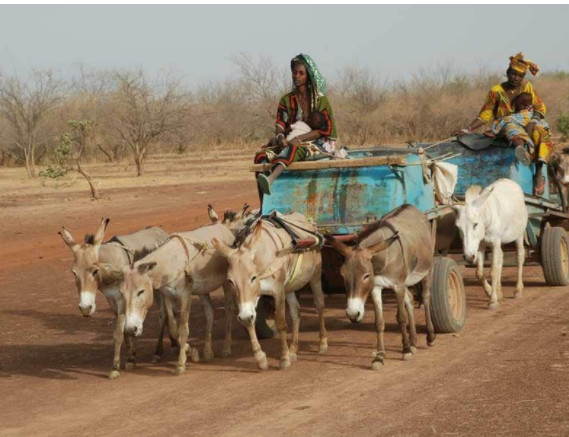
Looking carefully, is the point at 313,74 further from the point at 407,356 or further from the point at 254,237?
the point at 407,356

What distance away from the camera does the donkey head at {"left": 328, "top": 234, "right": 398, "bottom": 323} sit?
28.7 ft

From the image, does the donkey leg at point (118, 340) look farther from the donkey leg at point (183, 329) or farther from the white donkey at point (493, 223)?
the white donkey at point (493, 223)

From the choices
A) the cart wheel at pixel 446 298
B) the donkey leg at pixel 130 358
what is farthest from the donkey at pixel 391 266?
the donkey leg at pixel 130 358

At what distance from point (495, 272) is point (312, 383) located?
13.3 ft

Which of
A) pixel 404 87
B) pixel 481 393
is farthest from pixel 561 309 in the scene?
pixel 404 87

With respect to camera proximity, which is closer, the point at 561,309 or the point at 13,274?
the point at 561,309

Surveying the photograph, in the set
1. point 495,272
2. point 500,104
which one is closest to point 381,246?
point 495,272

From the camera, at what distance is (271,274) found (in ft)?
30.4

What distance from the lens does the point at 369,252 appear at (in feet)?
29.3

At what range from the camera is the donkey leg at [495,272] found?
38.8ft

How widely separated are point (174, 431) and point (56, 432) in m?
0.97

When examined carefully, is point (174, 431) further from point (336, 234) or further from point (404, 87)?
point (404, 87)

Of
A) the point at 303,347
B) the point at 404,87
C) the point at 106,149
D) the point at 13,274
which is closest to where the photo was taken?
the point at 303,347

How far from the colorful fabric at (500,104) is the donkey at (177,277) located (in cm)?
588
